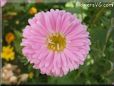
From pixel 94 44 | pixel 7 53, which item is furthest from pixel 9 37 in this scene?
pixel 94 44

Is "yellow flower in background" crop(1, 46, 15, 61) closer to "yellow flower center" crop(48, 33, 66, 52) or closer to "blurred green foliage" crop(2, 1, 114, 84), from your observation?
"blurred green foliage" crop(2, 1, 114, 84)

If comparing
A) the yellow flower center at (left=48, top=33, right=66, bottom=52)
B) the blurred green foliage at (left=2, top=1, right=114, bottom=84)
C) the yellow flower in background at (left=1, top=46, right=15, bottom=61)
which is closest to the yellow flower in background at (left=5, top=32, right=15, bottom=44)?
the yellow flower in background at (left=1, top=46, right=15, bottom=61)

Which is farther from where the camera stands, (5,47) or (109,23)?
(5,47)

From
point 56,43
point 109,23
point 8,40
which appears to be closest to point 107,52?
point 109,23

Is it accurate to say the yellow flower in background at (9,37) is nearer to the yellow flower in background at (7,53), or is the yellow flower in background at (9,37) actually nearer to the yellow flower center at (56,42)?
the yellow flower in background at (7,53)

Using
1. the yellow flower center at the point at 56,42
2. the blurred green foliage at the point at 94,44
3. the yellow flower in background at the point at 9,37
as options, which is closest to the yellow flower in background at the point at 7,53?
the yellow flower in background at the point at 9,37

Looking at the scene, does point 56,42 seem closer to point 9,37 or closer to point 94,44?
point 94,44

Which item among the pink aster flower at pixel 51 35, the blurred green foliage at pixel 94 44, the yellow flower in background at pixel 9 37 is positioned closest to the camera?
the pink aster flower at pixel 51 35

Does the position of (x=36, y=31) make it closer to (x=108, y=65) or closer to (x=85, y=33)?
(x=85, y=33)
